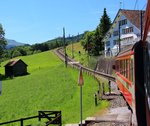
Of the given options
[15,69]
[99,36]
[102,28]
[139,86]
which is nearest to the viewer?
[139,86]

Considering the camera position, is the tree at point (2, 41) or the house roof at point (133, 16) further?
the tree at point (2, 41)

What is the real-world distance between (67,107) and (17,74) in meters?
62.2

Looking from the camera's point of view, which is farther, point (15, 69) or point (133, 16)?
point (15, 69)

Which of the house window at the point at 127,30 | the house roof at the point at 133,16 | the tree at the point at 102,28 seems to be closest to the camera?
the house roof at the point at 133,16

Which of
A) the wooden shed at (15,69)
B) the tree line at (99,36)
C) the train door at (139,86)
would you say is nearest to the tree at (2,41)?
the wooden shed at (15,69)

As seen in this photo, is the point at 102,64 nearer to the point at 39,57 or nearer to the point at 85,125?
the point at 85,125

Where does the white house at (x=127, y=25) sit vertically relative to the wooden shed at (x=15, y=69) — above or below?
above

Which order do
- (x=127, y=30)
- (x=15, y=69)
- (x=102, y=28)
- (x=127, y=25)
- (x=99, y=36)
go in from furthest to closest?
(x=99, y=36) < (x=102, y=28) < (x=15, y=69) < (x=127, y=30) < (x=127, y=25)

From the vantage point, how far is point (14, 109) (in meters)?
31.1

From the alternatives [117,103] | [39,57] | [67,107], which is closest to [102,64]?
[67,107]

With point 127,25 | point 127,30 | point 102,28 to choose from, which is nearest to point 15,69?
point 102,28

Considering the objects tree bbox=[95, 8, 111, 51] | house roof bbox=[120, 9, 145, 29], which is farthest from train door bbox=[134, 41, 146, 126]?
tree bbox=[95, 8, 111, 51]

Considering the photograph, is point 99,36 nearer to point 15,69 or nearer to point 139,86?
point 15,69

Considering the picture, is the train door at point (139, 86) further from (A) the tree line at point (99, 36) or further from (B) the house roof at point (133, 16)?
(A) the tree line at point (99, 36)
